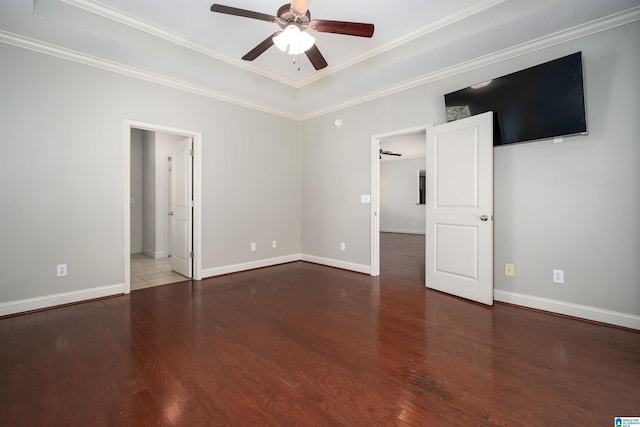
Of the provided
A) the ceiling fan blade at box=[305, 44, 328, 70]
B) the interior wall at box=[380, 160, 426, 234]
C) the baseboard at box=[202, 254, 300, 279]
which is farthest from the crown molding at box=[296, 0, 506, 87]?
the interior wall at box=[380, 160, 426, 234]

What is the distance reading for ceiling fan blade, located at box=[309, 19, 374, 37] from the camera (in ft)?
7.38

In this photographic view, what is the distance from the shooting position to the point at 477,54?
3.01 metres

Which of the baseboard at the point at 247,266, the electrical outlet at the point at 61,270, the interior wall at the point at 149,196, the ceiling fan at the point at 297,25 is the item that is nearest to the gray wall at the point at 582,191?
the ceiling fan at the point at 297,25

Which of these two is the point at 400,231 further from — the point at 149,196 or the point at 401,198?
the point at 149,196

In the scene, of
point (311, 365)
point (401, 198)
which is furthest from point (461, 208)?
point (401, 198)

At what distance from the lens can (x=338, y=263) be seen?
4.68 m

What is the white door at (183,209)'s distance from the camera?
402 cm

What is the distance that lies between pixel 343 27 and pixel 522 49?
1965 mm

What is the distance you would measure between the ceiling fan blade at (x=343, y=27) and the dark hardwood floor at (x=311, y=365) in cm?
252

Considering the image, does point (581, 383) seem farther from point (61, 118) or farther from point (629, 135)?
point (61, 118)

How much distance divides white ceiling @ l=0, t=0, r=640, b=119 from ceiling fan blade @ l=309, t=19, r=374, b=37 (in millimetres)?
545

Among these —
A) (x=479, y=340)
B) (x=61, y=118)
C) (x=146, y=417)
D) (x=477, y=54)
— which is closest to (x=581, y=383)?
(x=479, y=340)

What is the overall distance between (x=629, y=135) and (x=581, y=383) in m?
2.13

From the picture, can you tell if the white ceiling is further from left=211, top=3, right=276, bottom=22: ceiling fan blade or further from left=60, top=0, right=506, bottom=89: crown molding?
left=211, top=3, right=276, bottom=22: ceiling fan blade
